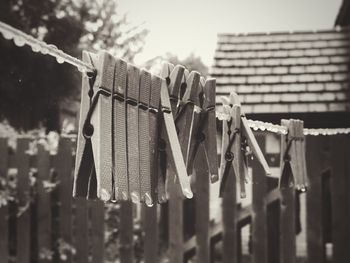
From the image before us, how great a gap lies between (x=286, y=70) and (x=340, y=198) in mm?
2532

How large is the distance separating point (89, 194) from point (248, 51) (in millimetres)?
5102

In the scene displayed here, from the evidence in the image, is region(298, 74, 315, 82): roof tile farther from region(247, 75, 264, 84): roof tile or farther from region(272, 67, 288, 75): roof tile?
region(247, 75, 264, 84): roof tile

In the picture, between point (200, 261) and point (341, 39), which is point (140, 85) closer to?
point (200, 261)

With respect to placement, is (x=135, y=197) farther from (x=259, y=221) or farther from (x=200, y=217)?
(x=259, y=221)

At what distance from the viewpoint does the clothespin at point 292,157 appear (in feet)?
9.58

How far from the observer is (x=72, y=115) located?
12.1 metres

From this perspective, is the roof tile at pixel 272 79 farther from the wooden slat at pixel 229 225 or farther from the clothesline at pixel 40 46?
the clothesline at pixel 40 46

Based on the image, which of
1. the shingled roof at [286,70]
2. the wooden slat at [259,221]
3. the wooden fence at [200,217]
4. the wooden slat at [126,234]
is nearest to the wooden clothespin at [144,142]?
the wooden fence at [200,217]

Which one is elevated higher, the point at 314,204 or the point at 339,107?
the point at 339,107

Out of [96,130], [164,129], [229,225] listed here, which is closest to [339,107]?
[229,225]

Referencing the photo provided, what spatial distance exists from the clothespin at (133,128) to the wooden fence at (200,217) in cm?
193

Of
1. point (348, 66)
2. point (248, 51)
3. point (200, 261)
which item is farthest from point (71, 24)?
point (200, 261)

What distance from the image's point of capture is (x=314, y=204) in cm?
369

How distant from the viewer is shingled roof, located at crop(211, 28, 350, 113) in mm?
5316
